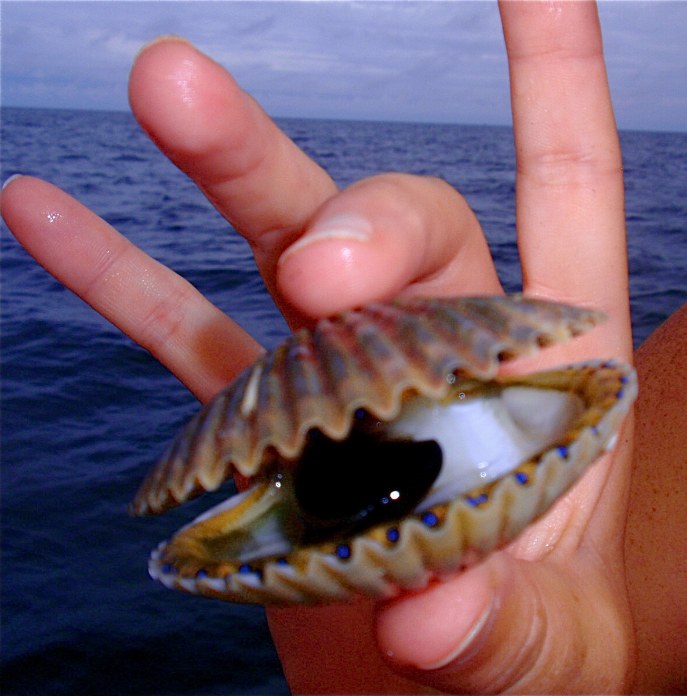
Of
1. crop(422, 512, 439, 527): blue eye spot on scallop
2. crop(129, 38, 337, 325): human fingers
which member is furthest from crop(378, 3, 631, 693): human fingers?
crop(129, 38, 337, 325): human fingers

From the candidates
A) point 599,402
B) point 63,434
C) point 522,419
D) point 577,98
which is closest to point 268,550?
point 522,419

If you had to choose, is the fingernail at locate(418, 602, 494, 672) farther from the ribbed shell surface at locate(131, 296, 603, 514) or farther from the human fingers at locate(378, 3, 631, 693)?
the ribbed shell surface at locate(131, 296, 603, 514)

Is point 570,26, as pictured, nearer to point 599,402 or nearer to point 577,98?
point 577,98

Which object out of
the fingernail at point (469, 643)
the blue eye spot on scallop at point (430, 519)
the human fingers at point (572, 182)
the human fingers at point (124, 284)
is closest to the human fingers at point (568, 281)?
the human fingers at point (572, 182)

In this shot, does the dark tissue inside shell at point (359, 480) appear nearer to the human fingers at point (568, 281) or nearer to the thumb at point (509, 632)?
the thumb at point (509, 632)

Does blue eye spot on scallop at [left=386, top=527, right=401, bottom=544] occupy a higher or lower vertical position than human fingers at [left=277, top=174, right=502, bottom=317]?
lower

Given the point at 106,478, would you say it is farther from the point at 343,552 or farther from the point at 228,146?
the point at 343,552

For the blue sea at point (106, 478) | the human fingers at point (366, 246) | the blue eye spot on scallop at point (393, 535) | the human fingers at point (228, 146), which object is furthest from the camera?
the blue sea at point (106, 478)

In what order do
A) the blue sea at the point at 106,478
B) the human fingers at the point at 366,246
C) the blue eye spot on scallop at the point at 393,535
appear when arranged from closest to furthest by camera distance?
1. the blue eye spot on scallop at the point at 393,535
2. the human fingers at the point at 366,246
3. the blue sea at the point at 106,478
